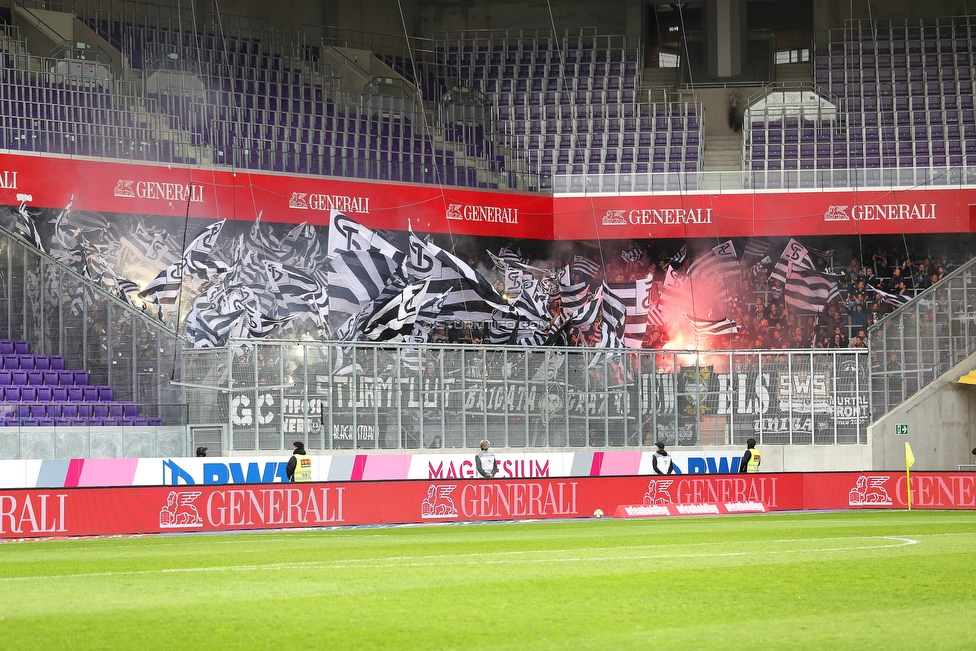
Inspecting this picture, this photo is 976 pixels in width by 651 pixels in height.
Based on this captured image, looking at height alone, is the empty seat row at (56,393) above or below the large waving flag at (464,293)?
below

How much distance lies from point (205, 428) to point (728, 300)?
15625 millimetres

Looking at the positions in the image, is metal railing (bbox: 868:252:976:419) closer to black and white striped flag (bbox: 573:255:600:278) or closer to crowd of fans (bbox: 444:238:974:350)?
crowd of fans (bbox: 444:238:974:350)

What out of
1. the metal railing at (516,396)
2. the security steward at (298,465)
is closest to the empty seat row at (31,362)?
the metal railing at (516,396)

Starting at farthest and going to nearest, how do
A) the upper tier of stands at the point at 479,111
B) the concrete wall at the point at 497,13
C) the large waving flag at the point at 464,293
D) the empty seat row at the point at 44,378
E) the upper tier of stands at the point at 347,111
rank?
the concrete wall at the point at 497,13 → the upper tier of stands at the point at 479,111 → the upper tier of stands at the point at 347,111 → the large waving flag at the point at 464,293 → the empty seat row at the point at 44,378

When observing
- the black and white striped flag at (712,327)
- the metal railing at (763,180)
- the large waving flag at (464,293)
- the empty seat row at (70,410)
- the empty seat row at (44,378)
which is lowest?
the empty seat row at (70,410)

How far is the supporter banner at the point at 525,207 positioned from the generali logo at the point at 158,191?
24 millimetres

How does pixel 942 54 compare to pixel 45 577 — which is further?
pixel 942 54

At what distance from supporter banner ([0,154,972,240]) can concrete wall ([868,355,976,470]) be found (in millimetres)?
5739

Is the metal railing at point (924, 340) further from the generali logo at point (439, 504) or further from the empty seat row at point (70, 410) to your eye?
the empty seat row at point (70, 410)

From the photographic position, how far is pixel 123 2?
Answer: 34531mm

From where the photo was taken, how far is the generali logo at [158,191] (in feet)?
94.7

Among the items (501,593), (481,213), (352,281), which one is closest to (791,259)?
(481,213)

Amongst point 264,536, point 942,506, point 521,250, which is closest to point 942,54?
point 521,250

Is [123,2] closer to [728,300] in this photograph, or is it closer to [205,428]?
[205,428]
